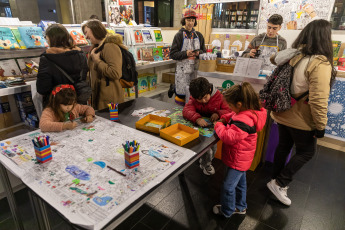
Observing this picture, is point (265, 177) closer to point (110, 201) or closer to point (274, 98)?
point (274, 98)

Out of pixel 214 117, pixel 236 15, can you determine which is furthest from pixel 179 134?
pixel 236 15

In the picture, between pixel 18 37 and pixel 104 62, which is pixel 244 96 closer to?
pixel 104 62

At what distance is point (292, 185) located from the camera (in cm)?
243

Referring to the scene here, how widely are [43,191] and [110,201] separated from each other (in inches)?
11.9

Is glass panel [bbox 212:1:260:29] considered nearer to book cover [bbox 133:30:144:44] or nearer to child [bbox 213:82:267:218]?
book cover [bbox 133:30:144:44]

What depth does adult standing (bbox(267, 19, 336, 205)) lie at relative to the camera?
1.60 meters

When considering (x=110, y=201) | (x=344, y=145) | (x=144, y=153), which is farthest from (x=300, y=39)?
(x=344, y=145)

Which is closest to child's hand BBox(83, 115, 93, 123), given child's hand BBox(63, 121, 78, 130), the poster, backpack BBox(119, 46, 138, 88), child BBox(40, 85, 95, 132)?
child BBox(40, 85, 95, 132)

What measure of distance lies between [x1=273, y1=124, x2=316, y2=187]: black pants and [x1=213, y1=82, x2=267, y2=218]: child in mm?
496

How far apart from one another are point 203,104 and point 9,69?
204cm

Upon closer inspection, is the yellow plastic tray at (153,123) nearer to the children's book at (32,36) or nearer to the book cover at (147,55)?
the children's book at (32,36)

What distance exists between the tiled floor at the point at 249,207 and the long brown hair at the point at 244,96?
105 centimetres

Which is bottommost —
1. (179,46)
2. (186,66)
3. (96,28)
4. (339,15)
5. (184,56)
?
(186,66)

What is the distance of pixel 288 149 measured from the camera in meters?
2.11
